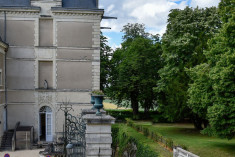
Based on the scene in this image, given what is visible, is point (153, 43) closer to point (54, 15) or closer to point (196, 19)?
point (196, 19)

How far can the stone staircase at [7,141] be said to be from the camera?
20.1 metres

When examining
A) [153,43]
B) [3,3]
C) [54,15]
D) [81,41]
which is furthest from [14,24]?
[153,43]

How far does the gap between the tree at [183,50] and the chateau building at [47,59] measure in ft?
22.0

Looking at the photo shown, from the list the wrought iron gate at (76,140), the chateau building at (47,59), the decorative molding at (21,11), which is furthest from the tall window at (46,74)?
the wrought iron gate at (76,140)

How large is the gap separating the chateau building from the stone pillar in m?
14.5

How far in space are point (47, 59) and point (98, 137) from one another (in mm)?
15771

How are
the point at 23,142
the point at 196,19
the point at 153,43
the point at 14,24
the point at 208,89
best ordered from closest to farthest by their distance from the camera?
the point at 208,89, the point at 23,142, the point at 14,24, the point at 196,19, the point at 153,43

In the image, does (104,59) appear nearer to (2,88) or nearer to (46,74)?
(46,74)

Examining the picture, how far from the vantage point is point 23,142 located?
20.3m

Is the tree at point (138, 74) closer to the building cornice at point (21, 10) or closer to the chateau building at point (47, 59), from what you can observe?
the chateau building at point (47, 59)

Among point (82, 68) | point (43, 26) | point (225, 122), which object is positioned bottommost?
point (225, 122)

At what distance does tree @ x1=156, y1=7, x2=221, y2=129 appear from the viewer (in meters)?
21.9

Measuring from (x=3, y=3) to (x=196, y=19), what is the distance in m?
17.3

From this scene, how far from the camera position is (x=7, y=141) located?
20422 millimetres
